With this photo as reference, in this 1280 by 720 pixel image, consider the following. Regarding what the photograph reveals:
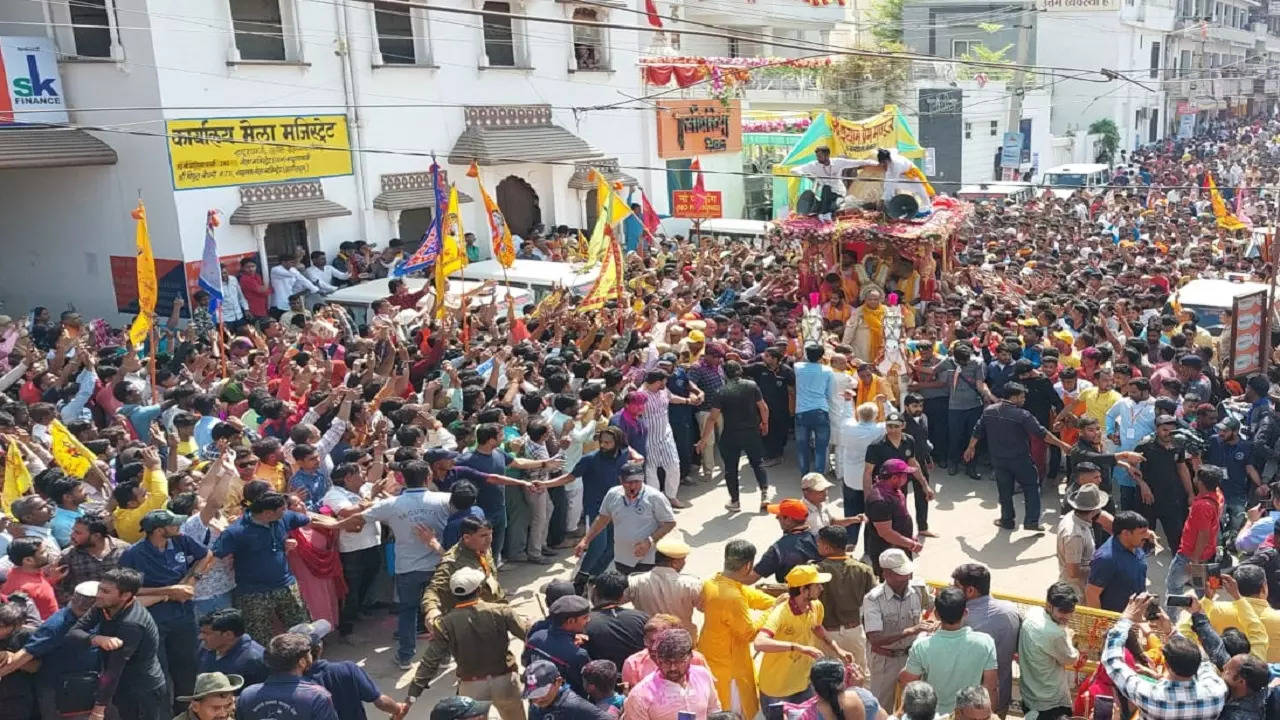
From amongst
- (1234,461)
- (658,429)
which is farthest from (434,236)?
(1234,461)

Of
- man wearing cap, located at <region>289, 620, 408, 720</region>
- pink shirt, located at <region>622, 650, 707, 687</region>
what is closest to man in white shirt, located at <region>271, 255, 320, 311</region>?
man wearing cap, located at <region>289, 620, 408, 720</region>

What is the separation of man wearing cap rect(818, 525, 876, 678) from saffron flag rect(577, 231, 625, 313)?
23.4ft

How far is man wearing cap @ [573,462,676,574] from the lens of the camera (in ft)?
23.1

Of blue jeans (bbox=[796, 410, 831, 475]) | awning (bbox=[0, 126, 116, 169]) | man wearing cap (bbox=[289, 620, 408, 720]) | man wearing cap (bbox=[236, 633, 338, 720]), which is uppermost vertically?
awning (bbox=[0, 126, 116, 169])

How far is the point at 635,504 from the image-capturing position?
710cm

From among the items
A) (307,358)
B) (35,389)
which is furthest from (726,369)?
(35,389)

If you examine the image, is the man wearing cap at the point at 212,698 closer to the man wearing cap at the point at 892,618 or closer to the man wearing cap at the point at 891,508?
the man wearing cap at the point at 892,618

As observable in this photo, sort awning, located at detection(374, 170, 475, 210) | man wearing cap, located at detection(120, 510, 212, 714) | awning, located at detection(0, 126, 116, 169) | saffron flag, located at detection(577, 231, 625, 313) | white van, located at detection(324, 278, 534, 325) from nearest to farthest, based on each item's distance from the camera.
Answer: man wearing cap, located at detection(120, 510, 212, 714), saffron flag, located at detection(577, 231, 625, 313), white van, located at detection(324, 278, 534, 325), awning, located at detection(0, 126, 116, 169), awning, located at detection(374, 170, 475, 210)

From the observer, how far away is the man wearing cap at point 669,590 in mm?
5871

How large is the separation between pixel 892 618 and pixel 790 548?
2.58 feet

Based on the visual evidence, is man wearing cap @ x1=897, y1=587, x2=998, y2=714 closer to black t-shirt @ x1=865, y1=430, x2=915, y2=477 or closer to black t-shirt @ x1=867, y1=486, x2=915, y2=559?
black t-shirt @ x1=867, y1=486, x2=915, y2=559

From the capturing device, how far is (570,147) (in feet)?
70.5

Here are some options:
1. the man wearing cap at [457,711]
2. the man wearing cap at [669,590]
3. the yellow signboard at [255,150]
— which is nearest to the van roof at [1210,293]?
the man wearing cap at [669,590]

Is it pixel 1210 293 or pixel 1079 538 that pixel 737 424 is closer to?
pixel 1079 538
